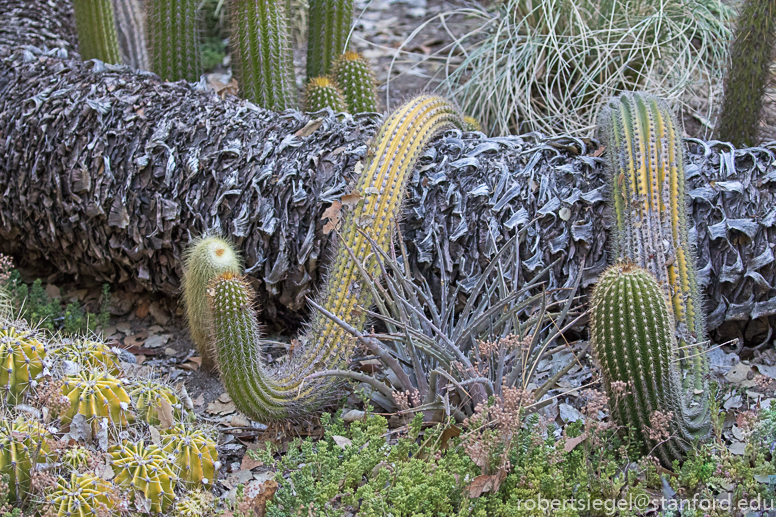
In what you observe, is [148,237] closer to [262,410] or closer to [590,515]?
[262,410]

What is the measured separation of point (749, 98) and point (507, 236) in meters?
1.22

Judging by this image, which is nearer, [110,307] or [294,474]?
[294,474]

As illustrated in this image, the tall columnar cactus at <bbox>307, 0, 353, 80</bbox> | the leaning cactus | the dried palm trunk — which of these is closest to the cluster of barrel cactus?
the leaning cactus

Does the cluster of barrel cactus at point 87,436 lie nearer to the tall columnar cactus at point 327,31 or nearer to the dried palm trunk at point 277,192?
the dried palm trunk at point 277,192

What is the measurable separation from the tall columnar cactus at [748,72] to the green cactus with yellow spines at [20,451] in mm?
2823

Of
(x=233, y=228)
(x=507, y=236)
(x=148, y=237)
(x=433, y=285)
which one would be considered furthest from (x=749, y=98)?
(x=148, y=237)

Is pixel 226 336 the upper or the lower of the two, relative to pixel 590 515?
upper

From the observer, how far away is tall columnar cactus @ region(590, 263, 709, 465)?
1789mm

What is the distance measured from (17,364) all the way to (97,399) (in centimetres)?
27

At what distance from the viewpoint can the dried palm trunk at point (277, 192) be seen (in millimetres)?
2527

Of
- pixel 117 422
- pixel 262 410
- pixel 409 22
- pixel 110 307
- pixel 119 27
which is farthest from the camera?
pixel 409 22

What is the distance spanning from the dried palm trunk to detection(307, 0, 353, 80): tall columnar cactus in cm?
53

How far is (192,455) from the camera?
1887 millimetres

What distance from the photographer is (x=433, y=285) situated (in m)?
2.64
